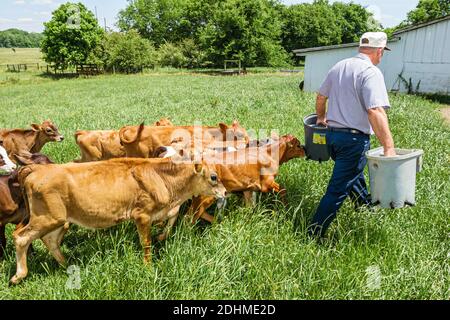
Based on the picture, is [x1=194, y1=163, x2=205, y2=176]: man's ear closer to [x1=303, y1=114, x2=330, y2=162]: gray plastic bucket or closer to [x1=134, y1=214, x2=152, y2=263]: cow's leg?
[x1=134, y1=214, x2=152, y2=263]: cow's leg

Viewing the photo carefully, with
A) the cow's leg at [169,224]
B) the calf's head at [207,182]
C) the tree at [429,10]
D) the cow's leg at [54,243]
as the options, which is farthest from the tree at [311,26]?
the cow's leg at [54,243]

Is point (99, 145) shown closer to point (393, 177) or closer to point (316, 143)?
point (316, 143)

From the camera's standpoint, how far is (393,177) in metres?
4.43

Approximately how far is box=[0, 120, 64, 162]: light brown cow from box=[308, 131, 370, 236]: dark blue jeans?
6.10 meters

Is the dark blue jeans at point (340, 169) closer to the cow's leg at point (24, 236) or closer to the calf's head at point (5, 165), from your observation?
the cow's leg at point (24, 236)

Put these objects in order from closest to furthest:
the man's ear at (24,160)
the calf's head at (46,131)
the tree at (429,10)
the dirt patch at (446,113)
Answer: the man's ear at (24,160) < the calf's head at (46,131) < the dirt patch at (446,113) < the tree at (429,10)

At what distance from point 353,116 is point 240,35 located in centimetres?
4962

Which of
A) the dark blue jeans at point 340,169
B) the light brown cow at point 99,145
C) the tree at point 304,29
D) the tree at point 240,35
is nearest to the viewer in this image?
the dark blue jeans at point 340,169

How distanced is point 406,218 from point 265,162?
79.1 inches

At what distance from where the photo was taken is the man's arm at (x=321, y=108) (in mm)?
5246

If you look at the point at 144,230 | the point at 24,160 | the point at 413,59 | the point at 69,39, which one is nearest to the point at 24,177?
the point at 24,160

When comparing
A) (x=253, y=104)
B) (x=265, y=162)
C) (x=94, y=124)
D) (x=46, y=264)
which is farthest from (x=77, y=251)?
(x=253, y=104)

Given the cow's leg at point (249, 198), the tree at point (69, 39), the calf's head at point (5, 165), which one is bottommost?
the cow's leg at point (249, 198)

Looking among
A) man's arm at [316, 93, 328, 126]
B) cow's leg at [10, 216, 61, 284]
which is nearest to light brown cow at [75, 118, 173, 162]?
cow's leg at [10, 216, 61, 284]
